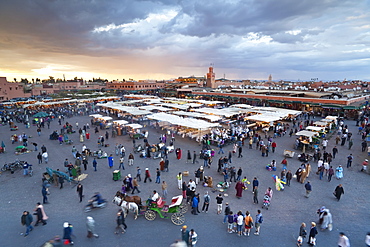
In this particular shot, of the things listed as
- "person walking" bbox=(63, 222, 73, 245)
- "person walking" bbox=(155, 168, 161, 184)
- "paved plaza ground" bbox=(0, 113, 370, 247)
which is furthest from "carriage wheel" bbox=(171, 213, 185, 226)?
"person walking" bbox=(63, 222, 73, 245)

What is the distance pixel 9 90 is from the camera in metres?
55.2

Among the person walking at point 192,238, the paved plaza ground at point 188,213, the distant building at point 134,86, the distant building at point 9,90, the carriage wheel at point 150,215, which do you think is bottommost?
the paved plaza ground at point 188,213

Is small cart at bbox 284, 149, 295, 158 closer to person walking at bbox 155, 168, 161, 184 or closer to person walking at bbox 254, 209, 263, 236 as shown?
person walking at bbox 254, 209, 263, 236

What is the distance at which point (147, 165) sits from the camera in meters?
13.2

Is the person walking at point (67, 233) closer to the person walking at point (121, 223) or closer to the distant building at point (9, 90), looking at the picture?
the person walking at point (121, 223)

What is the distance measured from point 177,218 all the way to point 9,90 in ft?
224

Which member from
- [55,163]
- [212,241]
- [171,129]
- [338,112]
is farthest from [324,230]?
[338,112]

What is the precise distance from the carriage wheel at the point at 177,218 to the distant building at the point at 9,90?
216 feet

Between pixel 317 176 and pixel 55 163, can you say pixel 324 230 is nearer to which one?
pixel 317 176

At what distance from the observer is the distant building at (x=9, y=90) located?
52938mm

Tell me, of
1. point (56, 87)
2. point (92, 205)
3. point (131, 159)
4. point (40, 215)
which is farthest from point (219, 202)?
point (56, 87)

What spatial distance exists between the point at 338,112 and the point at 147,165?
30.7m

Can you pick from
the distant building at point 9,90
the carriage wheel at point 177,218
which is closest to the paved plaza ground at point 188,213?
the carriage wheel at point 177,218

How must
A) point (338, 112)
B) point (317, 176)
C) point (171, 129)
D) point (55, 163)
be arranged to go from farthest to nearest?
1. point (338, 112)
2. point (171, 129)
3. point (55, 163)
4. point (317, 176)
